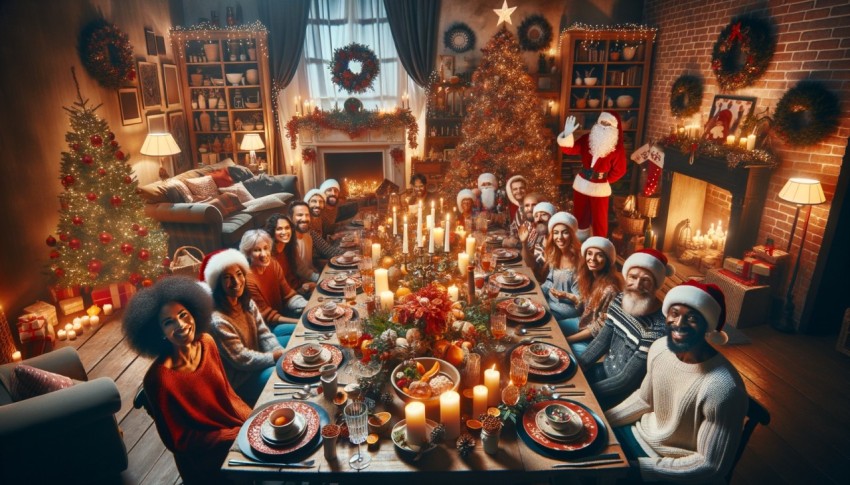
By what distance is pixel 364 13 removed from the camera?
25.6ft

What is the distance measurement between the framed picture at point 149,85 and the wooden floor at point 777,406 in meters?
3.39

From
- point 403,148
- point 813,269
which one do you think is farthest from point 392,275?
point 403,148

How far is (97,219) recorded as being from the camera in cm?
A: 473

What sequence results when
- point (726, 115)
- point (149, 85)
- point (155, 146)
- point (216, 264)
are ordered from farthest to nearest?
point (149, 85), point (155, 146), point (726, 115), point (216, 264)

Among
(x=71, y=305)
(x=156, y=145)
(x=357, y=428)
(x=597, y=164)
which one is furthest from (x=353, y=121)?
(x=357, y=428)

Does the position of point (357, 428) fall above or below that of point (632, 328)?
below

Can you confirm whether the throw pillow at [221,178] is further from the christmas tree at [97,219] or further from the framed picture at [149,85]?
the christmas tree at [97,219]

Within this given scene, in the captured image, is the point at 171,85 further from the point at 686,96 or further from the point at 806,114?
Answer: the point at 806,114

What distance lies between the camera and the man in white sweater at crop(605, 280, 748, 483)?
1.87 metres

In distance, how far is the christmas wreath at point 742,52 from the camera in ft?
15.5

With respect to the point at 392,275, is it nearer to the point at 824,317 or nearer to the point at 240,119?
the point at 824,317

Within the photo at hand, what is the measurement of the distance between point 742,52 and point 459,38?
12.8 feet

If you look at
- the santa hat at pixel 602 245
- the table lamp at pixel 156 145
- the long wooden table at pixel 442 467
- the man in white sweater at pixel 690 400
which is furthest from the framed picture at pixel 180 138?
the man in white sweater at pixel 690 400

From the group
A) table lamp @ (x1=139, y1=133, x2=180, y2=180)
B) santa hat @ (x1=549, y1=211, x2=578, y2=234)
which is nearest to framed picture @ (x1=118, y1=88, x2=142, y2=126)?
table lamp @ (x1=139, y1=133, x2=180, y2=180)
